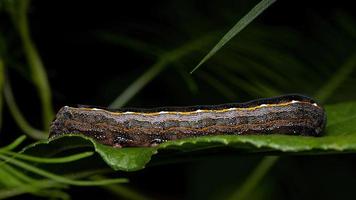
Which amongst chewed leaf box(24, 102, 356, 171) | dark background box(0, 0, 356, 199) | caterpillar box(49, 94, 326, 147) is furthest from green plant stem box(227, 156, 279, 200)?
chewed leaf box(24, 102, 356, 171)

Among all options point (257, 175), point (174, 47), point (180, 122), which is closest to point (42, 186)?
point (180, 122)

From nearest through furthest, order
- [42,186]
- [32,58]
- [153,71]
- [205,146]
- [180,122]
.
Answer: [205,146] < [42,186] < [180,122] < [32,58] < [153,71]

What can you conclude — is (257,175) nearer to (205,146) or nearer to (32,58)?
(32,58)

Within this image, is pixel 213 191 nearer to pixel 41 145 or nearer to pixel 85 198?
pixel 85 198

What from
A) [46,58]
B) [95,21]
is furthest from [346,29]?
Result: [46,58]

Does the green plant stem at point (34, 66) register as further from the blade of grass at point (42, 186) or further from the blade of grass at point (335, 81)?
the blade of grass at point (335, 81)

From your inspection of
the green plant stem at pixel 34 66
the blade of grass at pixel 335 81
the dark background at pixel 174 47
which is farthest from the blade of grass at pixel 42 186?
the blade of grass at pixel 335 81
